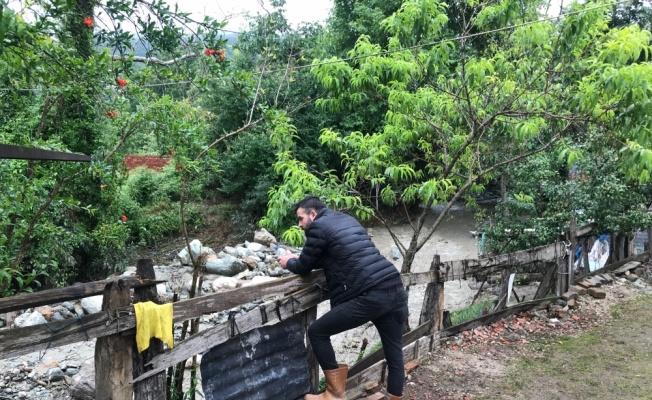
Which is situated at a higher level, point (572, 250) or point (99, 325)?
point (99, 325)

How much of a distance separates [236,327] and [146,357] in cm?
64

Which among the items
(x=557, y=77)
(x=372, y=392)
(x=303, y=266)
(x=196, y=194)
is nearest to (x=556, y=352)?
(x=372, y=392)

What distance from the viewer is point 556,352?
6062mm

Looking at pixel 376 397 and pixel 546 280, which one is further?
pixel 546 280

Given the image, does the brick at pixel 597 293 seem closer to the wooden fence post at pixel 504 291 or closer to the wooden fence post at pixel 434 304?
the wooden fence post at pixel 504 291

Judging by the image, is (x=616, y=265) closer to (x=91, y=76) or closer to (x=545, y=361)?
(x=545, y=361)

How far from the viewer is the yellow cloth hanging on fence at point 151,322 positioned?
10.1 ft

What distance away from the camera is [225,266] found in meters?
13.2

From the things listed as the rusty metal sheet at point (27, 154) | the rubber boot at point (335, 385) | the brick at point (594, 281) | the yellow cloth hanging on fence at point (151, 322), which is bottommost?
the brick at point (594, 281)

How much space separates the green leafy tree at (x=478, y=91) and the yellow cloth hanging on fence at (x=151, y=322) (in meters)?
2.69

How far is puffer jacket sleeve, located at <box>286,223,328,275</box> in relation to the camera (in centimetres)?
384

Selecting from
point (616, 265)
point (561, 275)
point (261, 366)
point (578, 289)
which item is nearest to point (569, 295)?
point (561, 275)

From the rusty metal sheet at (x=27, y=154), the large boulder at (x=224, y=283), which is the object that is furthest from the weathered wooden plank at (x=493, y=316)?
the large boulder at (x=224, y=283)

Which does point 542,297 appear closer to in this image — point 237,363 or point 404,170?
point 404,170
